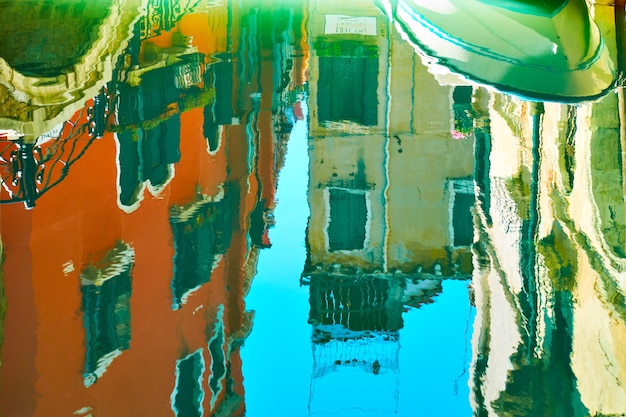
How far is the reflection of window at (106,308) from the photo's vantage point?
397 cm

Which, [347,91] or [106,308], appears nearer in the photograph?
[106,308]

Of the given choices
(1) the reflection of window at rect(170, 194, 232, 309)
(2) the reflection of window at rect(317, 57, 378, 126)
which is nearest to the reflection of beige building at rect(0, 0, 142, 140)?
(1) the reflection of window at rect(170, 194, 232, 309)

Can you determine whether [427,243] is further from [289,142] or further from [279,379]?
[279,379]

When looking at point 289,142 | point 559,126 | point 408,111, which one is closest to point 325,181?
point 289,142

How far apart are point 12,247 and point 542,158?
124 inches

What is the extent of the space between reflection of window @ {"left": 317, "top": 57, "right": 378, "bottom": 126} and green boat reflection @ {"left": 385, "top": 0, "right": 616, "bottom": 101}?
1.57ft

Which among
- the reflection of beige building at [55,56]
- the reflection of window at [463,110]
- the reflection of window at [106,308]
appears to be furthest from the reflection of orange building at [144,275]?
the reflection of window at [463,110]

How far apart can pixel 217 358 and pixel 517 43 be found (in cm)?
442

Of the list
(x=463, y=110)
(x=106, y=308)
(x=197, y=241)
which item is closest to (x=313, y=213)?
(x=197, y=241)

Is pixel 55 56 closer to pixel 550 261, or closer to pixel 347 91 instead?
pixel 347 91

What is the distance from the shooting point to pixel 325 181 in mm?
5758

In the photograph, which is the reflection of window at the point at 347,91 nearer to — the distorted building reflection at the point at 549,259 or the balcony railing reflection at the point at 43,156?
the distorted building reflection at the point at 549,259

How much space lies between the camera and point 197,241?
5090 millimetres

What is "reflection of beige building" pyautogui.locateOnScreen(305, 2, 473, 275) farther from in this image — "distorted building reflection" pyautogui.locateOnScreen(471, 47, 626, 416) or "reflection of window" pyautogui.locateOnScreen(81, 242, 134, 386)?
"reflection of window" pyautogui.locateOnScreen(81, 242, 134, 386)
